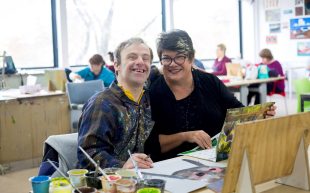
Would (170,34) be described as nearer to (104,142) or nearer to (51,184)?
(104,142)

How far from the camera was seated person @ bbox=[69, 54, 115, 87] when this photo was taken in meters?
5.52

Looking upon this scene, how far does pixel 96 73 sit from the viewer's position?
562 centimetres

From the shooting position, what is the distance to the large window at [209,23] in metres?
8.58

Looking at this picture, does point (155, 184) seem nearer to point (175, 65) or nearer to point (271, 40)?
point (175, 65)

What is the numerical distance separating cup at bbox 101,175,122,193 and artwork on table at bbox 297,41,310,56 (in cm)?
802

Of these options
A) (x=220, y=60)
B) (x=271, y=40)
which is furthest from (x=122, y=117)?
(x=271, y=40)

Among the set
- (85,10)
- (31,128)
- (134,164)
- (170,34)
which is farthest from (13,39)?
(134,164)

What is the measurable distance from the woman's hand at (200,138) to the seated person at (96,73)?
3471mm

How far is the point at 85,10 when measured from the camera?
23.2 feet

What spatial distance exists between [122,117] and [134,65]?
0.86 ft

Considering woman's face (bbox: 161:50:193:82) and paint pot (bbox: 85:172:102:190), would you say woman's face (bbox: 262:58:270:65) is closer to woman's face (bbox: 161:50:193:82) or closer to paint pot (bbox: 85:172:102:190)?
woman's face (bbox: 161:50:193:82)

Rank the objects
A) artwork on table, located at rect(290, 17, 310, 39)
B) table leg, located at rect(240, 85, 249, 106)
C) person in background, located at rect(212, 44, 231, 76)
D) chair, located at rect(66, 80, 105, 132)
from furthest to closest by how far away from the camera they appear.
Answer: artwork on table, located at rect(290, 17, 310, 39), person in background, located at rect(212, 44, 231, 76), table leg, located at rect(240, 85, 249, 106), chair, located at rect(66, 80, 105, 132)

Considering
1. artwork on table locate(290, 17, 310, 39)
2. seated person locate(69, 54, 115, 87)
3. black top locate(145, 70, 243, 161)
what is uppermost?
artwork on table locate(290, 17, 310, 39)

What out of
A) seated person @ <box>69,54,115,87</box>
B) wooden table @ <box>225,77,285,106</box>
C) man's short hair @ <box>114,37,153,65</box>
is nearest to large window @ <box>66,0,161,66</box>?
seated person @ <box>69,54,115,87</box>
